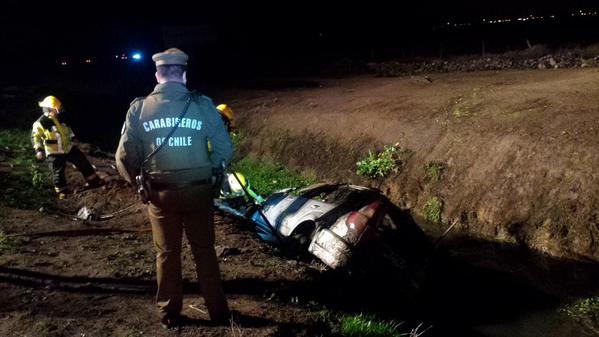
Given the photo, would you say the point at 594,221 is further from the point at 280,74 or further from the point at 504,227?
the point at 280,74

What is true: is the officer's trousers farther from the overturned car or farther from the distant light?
the distant light

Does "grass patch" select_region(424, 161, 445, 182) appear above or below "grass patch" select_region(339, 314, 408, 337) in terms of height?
above

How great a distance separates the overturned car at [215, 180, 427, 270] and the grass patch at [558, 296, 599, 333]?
1.98 metres

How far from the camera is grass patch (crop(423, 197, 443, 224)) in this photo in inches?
363

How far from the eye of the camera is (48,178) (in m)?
9.76

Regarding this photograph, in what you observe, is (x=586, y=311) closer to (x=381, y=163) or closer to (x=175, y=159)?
(x=175, y=159)

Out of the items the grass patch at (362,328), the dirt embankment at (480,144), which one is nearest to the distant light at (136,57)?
the dirt embankment at (480,144)

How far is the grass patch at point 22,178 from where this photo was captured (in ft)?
26.6

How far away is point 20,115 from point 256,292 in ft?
58.0

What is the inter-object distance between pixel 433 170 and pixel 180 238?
725cm

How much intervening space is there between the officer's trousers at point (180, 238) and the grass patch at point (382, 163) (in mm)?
7318

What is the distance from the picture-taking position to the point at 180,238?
12.6 feet

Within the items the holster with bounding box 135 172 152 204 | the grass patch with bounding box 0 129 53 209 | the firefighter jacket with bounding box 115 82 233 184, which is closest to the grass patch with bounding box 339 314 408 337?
the firefighter jacket with bounding box 115 82 233 184

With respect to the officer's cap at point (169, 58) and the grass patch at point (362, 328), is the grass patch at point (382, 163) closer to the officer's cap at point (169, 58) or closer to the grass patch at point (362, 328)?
the grass patch at point (362, 328)
